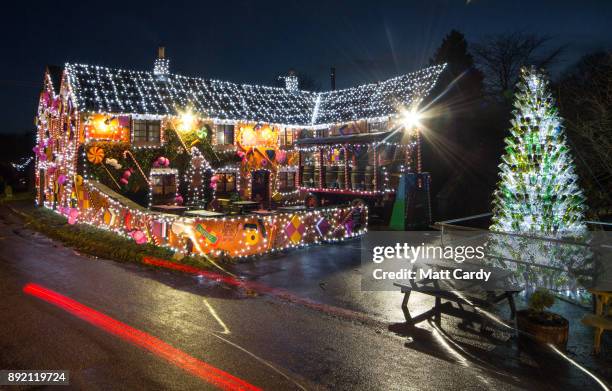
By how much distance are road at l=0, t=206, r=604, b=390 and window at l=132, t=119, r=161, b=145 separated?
11434 millimetres

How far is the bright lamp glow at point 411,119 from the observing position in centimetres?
2164

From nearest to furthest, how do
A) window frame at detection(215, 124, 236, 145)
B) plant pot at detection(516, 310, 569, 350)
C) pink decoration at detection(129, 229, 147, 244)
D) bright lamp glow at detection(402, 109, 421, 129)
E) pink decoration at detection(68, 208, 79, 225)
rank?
plant pot at detection(516, 310, 569, 350) < pink decoration at detection(129, 229, 147, 244) < pink decoration at detection(68, 208, 79, 225) < bright lamp glow at detection(402, 109, 421, 129) < window frame at detection(215, 124, 236, 145)

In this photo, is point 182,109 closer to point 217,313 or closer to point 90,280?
point 90,280

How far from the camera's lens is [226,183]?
2408 centimetres

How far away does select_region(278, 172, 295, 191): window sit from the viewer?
85.6 feet

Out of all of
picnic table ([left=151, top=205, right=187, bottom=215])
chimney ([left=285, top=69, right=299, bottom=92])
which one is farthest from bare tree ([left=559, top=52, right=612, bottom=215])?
chimney ([left=285, top=69, right=299, bottom=92])

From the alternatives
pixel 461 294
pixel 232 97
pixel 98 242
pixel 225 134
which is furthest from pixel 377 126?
pixel 461 294

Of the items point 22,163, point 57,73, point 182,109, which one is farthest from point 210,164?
point 22,163

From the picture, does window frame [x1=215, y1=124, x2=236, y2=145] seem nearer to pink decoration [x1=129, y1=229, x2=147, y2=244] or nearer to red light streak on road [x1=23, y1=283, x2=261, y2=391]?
pink decoration [x1=129, y1=229, x2=147, y2=244]

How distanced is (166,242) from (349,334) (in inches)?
291

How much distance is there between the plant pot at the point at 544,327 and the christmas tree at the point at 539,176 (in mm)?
3282

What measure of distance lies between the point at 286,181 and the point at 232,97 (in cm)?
569

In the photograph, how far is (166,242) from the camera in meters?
12.9

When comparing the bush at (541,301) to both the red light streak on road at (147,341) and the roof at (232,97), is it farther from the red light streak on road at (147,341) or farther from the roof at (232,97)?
the roof at (232,97)
